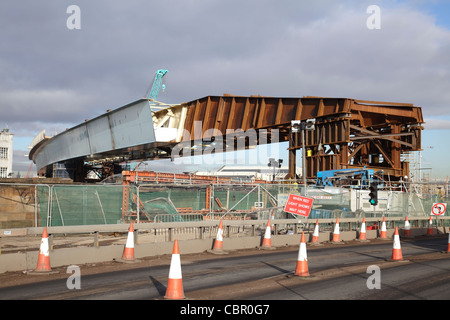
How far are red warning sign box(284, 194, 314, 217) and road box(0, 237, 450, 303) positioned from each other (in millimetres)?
4020

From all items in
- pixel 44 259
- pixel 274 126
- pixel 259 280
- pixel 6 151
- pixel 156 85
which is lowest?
pixel 259 280

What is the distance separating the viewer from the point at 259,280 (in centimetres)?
1007

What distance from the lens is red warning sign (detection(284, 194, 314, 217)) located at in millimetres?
18672

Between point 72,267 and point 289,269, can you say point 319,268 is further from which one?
point 72,267

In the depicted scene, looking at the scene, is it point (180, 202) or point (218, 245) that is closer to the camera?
point (218, 245)

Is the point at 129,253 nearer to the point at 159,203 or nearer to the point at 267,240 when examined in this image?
the point at 267,240

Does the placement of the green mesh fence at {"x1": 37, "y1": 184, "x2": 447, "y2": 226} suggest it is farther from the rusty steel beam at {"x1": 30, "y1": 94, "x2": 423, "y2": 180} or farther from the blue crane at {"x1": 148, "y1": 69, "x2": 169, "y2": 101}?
the blue crane at {"x1": 148, "y1": 69, "x2": 169, "y2": 101}

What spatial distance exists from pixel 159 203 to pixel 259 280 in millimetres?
12419

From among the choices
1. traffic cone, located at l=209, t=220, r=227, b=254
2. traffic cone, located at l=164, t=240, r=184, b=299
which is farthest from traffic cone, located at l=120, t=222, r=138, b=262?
traffic cone, located at l=164, t=240, r=184, b=299

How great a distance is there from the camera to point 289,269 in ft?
38.4

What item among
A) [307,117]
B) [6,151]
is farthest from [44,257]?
[6,151]
